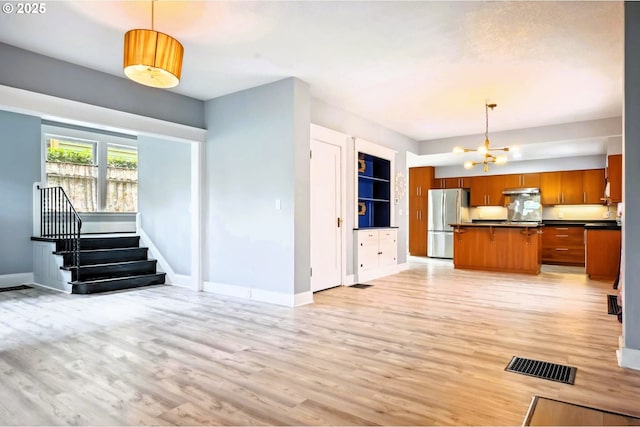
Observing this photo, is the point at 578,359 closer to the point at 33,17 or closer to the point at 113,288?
the point at 33,17

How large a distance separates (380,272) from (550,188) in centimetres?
531

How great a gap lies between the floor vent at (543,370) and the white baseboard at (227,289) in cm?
313

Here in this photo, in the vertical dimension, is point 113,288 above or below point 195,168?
below

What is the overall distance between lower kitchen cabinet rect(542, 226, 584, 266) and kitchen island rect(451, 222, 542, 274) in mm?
1720

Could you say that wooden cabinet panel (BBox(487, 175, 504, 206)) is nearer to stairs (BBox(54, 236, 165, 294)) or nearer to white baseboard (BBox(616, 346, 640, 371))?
white baseboard (BBox(616, 346, 640, 371))

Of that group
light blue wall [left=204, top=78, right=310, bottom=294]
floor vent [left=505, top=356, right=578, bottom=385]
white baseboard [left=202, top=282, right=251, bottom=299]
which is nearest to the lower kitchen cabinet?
light blue wall [left=204, top=78, right=310, bottom=294]

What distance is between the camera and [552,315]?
158 inches

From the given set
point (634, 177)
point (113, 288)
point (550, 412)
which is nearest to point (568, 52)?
point (634, 177)

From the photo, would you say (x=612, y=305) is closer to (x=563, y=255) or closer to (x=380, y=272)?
(x=380, y=272)

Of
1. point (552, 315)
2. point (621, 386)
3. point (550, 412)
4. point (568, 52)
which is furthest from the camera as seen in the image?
point (552, 315)

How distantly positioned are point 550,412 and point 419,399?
676 millimetres

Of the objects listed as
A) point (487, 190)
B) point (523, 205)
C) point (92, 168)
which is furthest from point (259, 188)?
point (523, 205)

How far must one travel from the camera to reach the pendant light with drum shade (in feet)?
8.59

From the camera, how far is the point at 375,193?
23.5ft
